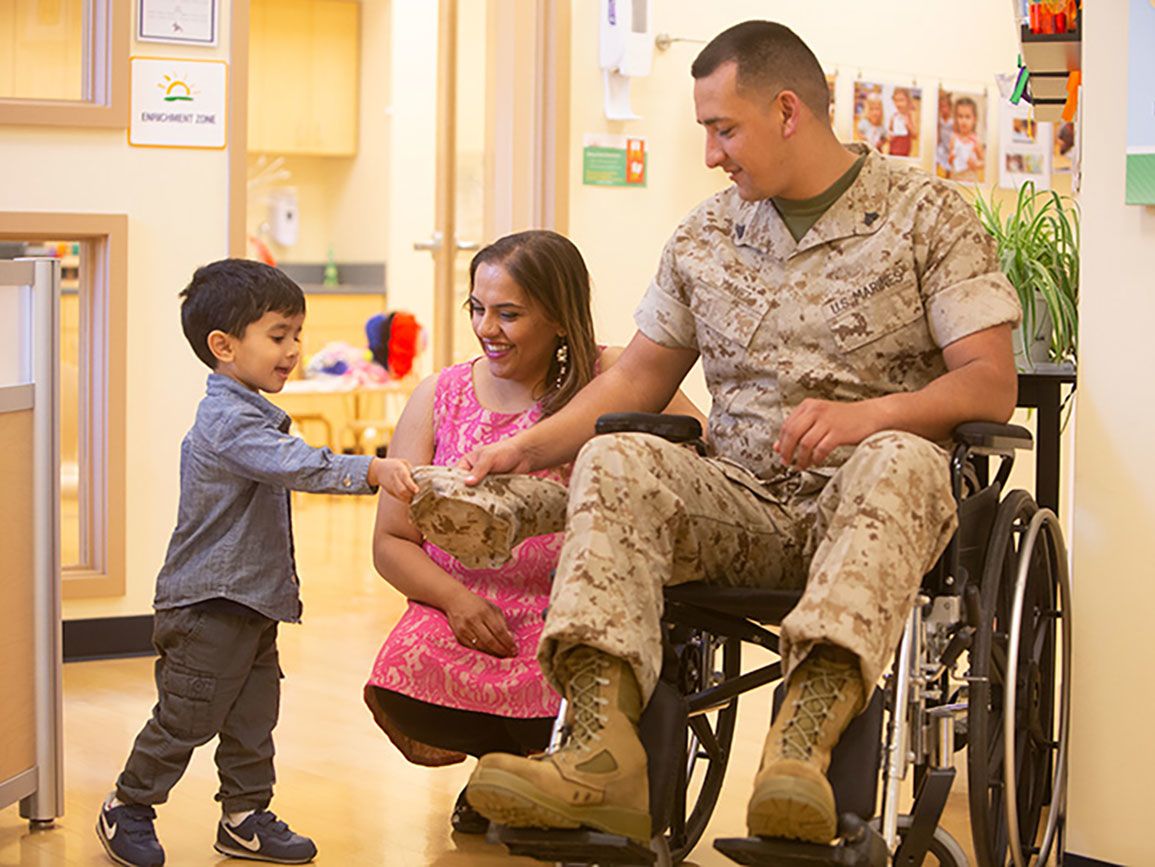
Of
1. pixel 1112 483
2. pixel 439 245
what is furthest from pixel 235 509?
pixel 439 245

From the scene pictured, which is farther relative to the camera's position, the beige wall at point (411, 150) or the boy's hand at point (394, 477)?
the beige wall at point (411, 150)

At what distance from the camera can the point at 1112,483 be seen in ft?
7.86

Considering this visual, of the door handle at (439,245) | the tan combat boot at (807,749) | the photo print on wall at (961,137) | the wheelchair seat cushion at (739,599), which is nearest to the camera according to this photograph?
the tan combat boot at (807,749)

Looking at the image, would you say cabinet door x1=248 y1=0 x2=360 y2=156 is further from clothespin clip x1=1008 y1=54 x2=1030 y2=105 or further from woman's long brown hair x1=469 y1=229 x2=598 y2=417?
woman's long brown hair x1=469 y1=229 x2=598 y2=417

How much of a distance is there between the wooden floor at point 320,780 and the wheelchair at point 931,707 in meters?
0.35

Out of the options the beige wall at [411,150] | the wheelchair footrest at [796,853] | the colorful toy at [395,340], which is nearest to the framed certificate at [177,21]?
the wheelchair footrest at [796,853]

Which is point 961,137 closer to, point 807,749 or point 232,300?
point 232,300

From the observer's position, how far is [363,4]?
860cm

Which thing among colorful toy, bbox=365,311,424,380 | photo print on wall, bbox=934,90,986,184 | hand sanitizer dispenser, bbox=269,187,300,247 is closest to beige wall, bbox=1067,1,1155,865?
photo print on wall, bbox=934,90,986,184

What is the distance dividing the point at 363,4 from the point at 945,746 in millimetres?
7143

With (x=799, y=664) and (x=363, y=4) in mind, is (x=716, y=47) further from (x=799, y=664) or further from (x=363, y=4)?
(x=363, y=4)

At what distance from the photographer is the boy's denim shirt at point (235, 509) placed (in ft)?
7.95

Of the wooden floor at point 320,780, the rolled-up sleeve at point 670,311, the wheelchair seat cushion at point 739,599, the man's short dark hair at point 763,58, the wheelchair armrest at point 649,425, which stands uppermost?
the man's short dark hair at point 763,58

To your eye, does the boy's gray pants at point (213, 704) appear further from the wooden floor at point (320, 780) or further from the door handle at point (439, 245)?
the door handle at point (439, 245)
